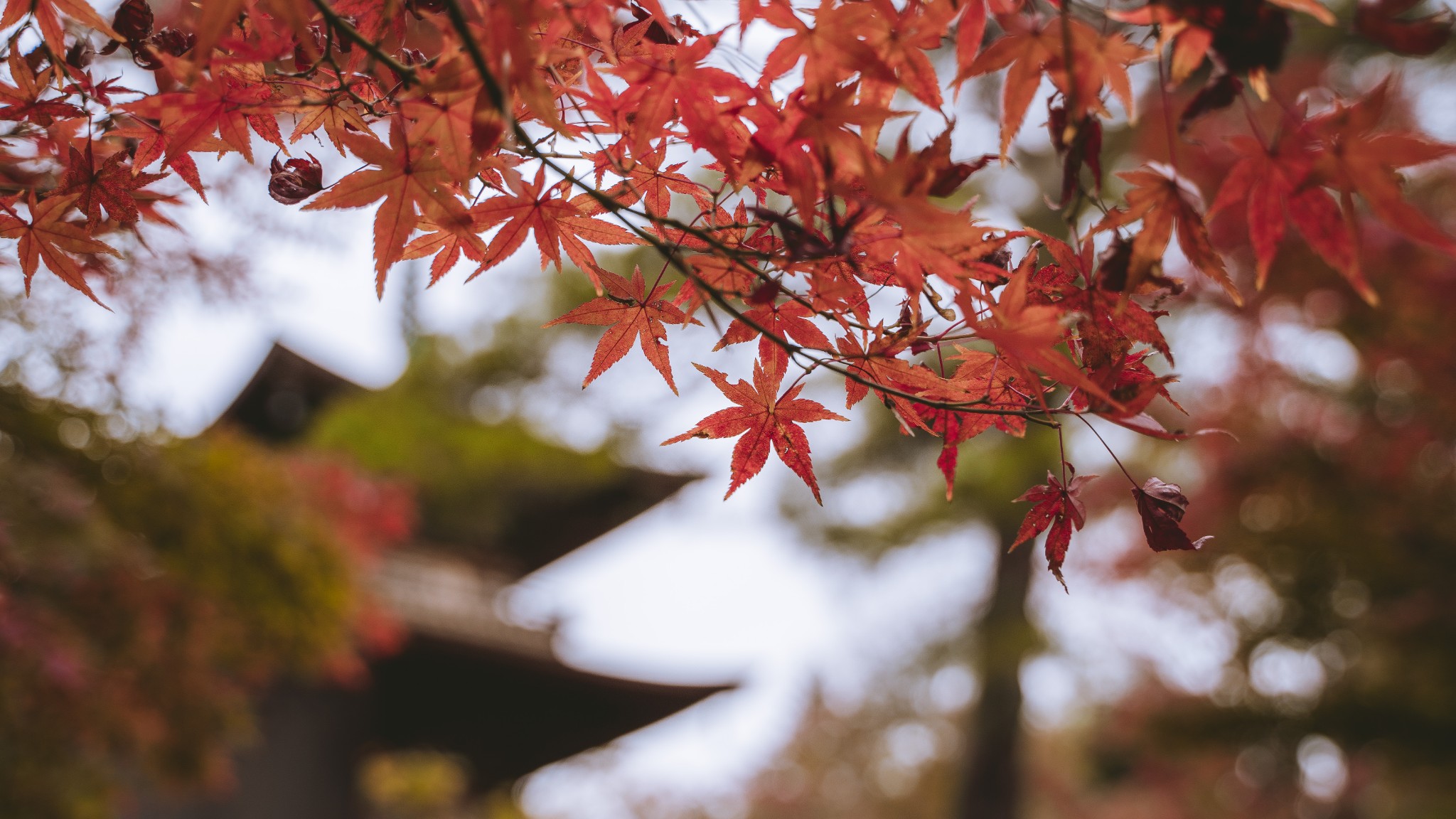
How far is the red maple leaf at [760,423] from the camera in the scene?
2.74ft

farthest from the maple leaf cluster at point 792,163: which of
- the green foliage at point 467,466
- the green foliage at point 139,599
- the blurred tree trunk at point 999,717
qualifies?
the blurred tree trunk at point 999,717

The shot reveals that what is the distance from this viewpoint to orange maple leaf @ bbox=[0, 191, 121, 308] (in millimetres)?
866

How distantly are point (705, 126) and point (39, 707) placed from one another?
359cm

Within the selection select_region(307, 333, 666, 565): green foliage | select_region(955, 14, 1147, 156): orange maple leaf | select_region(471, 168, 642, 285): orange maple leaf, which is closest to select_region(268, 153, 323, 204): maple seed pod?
select_region(471, 168, 642, 285): orange maple leaf

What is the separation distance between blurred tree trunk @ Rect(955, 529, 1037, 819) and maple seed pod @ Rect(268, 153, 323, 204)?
7.24m

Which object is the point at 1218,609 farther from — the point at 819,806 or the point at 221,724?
the point at 819,806

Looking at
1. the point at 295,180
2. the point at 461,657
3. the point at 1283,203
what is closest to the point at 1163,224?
the point at 1283,203

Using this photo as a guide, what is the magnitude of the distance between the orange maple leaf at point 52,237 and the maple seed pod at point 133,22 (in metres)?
0.17

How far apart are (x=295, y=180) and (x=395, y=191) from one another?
133 mm

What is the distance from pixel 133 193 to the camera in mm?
939

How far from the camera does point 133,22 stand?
0.83 m

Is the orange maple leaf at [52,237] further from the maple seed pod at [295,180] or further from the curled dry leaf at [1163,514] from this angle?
the curled dry leaf at [1163,514]

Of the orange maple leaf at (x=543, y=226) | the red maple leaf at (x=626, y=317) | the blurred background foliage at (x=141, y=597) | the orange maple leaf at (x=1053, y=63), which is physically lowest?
the blurred background foliage at (x=141, y=597)

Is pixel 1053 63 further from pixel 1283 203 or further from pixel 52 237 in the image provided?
pixel 52 237
